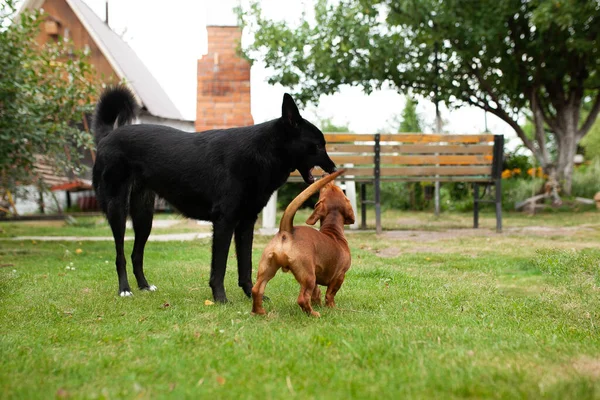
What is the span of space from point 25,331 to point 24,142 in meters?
4.93

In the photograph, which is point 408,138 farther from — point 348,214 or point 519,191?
point 519,191

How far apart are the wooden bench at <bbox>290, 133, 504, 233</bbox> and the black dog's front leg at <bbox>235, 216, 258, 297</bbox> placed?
4.99 meters

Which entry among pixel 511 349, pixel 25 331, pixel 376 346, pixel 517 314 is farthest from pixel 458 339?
pixel 25 331

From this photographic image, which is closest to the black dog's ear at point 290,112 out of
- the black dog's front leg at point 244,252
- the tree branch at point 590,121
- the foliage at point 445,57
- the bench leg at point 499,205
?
the black dog's front leg at point 244,252

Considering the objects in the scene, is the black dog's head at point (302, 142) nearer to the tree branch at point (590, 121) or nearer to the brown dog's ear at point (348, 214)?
the brown dog's ear at point (348, 214)

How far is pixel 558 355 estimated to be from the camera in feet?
8.26

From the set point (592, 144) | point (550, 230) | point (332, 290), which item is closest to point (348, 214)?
point (332, 290)

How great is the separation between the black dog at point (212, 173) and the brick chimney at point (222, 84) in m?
7.32

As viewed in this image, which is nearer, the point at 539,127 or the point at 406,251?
the point at 406,251

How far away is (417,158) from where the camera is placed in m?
9.34

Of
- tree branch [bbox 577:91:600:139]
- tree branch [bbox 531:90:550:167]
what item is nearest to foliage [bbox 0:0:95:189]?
tree branch [bbox 531:90:550:167]

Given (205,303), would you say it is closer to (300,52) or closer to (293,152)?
(293,152)

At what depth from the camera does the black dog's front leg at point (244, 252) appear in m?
4.25

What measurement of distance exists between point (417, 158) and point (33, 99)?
5.87 m
